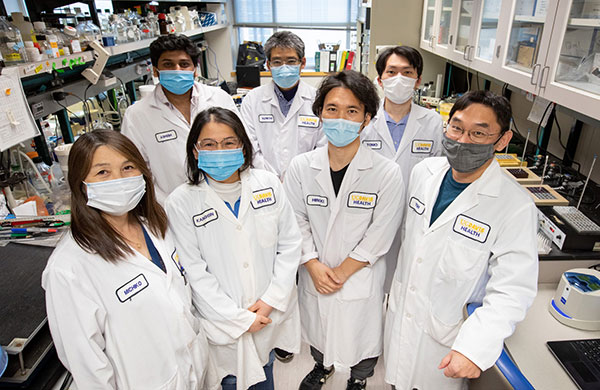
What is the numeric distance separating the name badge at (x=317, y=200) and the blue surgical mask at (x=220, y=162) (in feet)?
1.14

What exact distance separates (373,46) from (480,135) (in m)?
2.54

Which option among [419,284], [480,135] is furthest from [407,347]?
[480,135]

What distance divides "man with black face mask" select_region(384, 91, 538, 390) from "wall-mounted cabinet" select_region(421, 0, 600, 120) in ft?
1.54

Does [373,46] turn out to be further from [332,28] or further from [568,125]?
[332,28]

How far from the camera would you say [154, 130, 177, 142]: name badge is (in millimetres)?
1852

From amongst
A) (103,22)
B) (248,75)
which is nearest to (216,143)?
(103,22)

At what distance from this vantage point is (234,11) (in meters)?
5.88

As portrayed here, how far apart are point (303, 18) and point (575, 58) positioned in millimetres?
5095

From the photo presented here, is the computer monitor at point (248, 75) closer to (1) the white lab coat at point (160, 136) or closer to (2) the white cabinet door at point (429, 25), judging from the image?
(2) the white cabinet door at point (429, 25)

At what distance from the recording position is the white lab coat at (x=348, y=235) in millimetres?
1417

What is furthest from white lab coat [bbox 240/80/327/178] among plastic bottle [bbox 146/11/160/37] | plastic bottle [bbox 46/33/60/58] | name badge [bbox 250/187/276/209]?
plastic bottle [bbox 146/11/160/37]

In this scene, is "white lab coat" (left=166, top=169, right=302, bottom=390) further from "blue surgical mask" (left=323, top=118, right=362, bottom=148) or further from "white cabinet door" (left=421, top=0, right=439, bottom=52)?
"white cabinet door" (left=421, top=0, right=439, bottom=52)

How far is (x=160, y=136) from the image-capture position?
185cm

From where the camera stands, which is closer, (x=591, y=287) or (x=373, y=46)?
(x=591, y=287)
